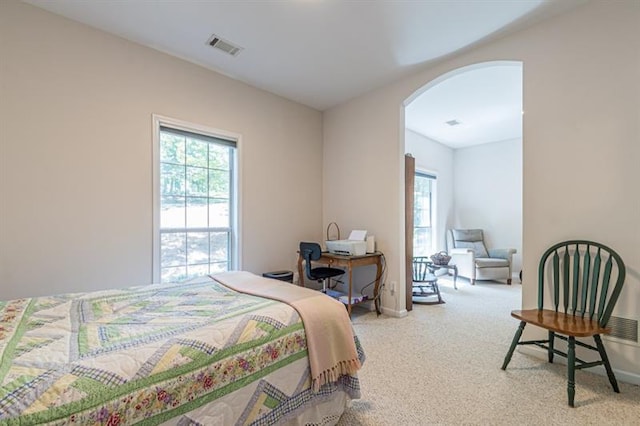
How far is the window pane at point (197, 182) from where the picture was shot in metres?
3.08

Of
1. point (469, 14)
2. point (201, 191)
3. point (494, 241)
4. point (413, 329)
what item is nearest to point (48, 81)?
point (201, 191)

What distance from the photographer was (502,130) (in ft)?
17.4

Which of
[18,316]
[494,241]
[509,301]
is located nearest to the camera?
[18,316]

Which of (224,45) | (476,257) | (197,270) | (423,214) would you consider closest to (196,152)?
(224,45)

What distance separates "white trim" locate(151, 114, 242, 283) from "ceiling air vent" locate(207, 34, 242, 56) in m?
0.78

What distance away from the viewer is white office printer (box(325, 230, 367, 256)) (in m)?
3.34

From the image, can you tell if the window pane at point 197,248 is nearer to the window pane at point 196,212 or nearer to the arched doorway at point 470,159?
the window pane at point 196,212

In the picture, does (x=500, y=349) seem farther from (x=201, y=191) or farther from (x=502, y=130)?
(x=502, y=130)

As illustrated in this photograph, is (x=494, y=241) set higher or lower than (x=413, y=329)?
higher

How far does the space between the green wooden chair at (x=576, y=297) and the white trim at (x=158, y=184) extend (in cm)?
273

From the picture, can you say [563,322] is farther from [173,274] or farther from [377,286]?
[173,274]

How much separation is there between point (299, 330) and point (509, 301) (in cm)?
391

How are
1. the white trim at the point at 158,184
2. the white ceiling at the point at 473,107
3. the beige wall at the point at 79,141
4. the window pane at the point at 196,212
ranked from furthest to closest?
the white ceiling at the point at 473,107 < the window pane at the point at 196,212 < the white trim at the point at 158,184 < the beige wall at the point at 79,141

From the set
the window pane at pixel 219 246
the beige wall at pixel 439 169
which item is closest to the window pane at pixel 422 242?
the beige wall at pixel 439 169
